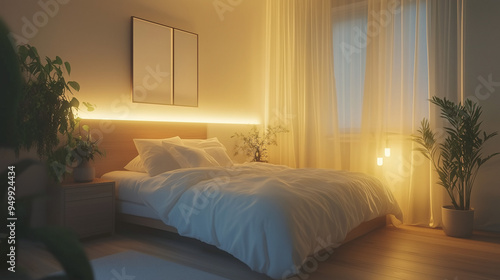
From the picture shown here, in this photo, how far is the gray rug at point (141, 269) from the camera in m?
2.48

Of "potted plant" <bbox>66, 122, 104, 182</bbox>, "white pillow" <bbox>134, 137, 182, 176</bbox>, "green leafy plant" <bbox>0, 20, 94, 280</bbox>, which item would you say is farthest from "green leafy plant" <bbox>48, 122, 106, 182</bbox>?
"green leafy plant" <bbox>0, 20, 94, 280</bbox>

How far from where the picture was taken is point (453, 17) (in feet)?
13.6

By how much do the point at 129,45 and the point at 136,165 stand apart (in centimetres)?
135

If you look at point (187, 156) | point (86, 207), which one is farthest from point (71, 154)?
point (187, 156)

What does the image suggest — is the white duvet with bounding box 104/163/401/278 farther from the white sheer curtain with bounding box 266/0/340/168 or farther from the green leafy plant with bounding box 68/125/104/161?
the white sheer curtain with bounding box 266/0/340/168

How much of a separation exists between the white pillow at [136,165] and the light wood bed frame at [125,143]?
0.09m

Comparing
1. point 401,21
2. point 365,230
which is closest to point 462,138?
point 365,230

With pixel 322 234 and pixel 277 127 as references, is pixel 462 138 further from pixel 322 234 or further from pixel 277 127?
pixel 277 127

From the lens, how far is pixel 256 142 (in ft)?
18.0

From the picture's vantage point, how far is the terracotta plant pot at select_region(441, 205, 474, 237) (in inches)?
144

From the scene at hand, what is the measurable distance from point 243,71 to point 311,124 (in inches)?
51.7

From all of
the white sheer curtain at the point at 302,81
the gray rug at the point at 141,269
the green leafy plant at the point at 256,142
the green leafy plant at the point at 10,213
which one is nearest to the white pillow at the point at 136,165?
the gray rug at the point at 141,269

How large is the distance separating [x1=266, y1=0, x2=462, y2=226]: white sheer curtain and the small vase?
294cm

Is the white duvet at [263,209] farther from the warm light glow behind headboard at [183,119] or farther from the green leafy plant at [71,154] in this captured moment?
the warm light glow behind headboard at [183,119]
